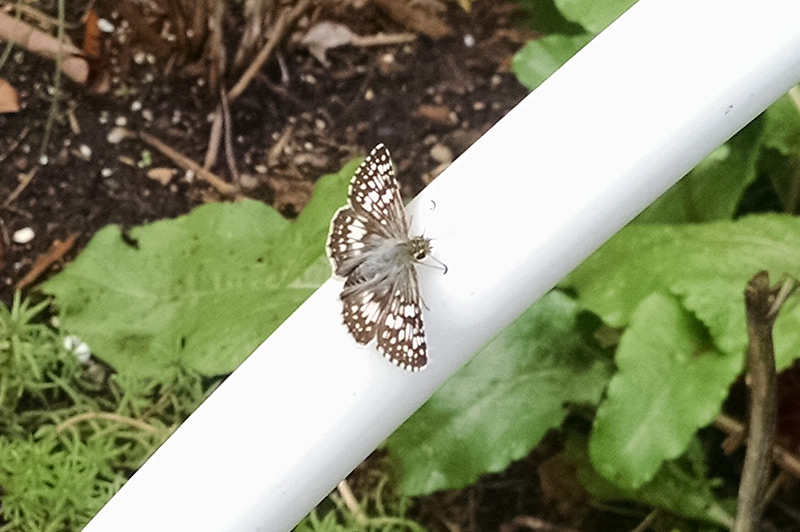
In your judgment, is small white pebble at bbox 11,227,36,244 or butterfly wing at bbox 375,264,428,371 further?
small white pebble at bbox 11,227,36,244

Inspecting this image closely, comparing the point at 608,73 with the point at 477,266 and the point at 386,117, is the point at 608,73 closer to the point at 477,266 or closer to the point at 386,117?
the point at 477,266

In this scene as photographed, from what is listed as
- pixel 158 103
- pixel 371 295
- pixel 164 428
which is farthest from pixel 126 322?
pixel 371 295

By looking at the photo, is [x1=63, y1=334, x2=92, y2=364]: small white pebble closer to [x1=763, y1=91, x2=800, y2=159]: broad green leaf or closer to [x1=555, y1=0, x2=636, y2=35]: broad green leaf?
[x1=555, y1=0, x2=636, y2=35]: broad green leaf

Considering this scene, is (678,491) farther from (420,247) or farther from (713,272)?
(420,247)

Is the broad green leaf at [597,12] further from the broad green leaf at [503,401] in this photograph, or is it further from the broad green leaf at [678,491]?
the broad green leaf at [678,491]

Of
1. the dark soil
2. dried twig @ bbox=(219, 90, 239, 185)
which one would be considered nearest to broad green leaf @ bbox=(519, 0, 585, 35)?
the dark soil

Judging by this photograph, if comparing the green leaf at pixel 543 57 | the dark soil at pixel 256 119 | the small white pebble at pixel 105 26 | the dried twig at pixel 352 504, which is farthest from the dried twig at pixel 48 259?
the green leaf at pixel 543 57
